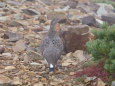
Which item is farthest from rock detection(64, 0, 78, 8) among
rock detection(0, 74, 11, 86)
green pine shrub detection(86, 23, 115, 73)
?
rock detection(0, 74, 11, 86)

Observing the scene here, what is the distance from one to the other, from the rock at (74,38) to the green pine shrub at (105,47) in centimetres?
249

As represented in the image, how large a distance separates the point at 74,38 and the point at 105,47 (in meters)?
3.19

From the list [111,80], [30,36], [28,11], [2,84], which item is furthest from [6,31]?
[111,80]

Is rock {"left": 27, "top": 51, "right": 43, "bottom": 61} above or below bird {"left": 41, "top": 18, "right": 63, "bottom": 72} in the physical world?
below

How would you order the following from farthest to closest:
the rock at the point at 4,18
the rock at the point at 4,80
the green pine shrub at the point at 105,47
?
the rock at the point at 4,18 → the rock at the point at 4,80 → the green pine shrub at the point at 105,47

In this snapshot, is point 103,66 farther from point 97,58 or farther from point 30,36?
point 30,36

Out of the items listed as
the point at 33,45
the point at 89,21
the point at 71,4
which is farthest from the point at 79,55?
the point at 71,4

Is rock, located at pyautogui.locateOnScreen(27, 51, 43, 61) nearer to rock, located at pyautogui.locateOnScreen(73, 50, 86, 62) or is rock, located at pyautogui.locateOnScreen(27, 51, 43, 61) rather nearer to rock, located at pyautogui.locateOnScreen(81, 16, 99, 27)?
rock, located at pyautogui.locateOnScreen(73, 50, 86, 62)

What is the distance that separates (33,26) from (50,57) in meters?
5.27

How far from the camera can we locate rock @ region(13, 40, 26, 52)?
11519 millimetres

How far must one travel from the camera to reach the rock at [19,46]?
11.5 metres

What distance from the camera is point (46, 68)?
33.1 ft

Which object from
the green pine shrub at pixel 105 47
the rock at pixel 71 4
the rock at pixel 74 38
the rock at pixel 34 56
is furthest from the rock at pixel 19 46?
the rock at pixel 71 4

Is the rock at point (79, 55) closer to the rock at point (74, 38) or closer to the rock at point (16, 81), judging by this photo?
the rock at point (74, 38)
